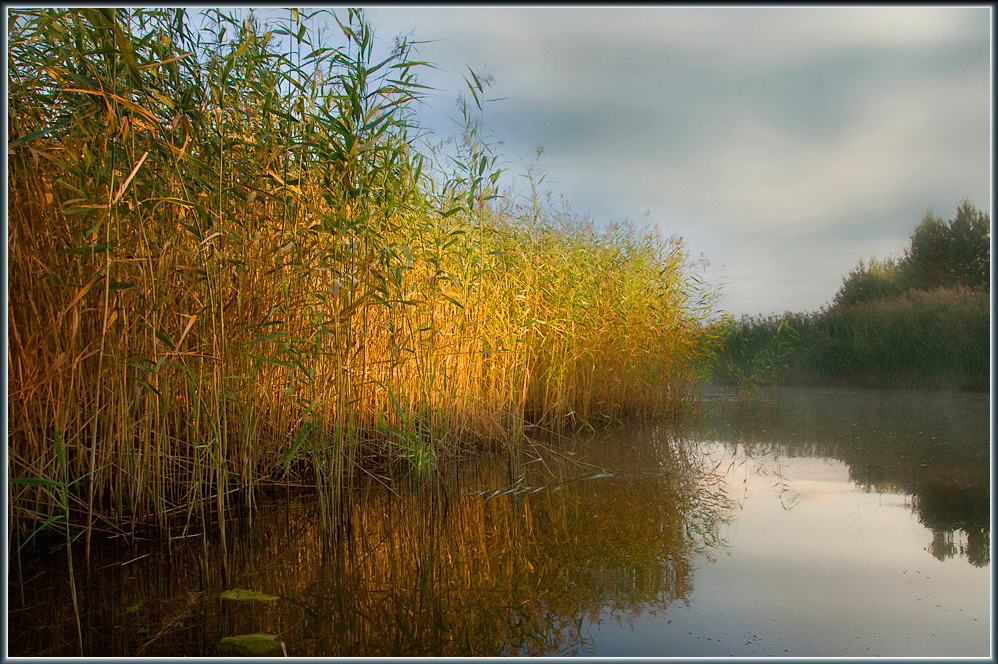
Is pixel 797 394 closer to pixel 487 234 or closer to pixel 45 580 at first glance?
pixel 487 234

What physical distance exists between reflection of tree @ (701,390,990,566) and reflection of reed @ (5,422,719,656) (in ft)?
3.22

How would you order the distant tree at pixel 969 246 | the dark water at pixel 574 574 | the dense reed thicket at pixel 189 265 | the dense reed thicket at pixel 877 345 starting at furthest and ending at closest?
1. the distant tree at pixel 969 246
2. the dense reed thicket at pixel 877 345
3. the dense reed thicket at pixel 189 265
4. the dark water at pixel 574 574

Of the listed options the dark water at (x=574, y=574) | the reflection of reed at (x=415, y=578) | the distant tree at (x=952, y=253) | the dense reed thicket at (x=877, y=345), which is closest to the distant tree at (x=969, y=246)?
the distant tree at (x=952, y=253)

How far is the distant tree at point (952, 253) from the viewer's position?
32.8 ft

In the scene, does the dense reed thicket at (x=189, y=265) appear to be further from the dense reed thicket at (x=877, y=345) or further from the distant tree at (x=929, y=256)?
the distant tree at (x=929, y=256)

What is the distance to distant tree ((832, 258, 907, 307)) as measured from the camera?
36.0 feet

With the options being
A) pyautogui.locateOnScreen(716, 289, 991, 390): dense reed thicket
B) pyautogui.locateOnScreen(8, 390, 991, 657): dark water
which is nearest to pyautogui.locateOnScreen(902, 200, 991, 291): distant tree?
pyautogui.locateOnScreen(716, 289, 991, 390): dense reed thicket

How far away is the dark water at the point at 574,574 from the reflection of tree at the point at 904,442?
0.08 ft

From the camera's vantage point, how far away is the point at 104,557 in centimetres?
197

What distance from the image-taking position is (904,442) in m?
4.17

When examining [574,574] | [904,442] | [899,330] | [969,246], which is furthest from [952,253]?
[574,574]

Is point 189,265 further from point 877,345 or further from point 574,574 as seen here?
point 877,345

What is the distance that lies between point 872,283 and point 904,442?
867cm

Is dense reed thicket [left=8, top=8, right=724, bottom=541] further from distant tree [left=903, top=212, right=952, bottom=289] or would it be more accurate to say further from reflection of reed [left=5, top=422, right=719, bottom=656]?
distant tree [left=903, top=212, right=952, bottom=289]
